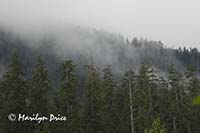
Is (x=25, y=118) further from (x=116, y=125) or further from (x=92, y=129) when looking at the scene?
(x=116, y=125)

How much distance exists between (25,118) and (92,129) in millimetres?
8177

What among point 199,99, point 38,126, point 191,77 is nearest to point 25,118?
point 38,126

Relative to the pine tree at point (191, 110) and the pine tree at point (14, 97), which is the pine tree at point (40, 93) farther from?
the pine tree at point (191, 110)

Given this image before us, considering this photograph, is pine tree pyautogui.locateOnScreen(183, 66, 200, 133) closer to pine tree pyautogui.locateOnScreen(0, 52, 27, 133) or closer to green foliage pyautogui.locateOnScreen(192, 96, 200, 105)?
pine tree pyautogui.locateOnScreen(0, 52, 27, 133)

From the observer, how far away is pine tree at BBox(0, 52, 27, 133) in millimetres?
33938

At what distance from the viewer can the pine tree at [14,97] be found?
33.9m

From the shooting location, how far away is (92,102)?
3953cm

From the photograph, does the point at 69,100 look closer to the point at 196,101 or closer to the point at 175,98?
the point at 175,98

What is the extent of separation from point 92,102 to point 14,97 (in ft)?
30.5

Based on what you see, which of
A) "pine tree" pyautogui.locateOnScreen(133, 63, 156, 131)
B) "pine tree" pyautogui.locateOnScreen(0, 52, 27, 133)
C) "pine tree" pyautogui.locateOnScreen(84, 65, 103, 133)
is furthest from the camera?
"pine tree" pyautogui.locateOnScreen(133, 63, 156, 131)

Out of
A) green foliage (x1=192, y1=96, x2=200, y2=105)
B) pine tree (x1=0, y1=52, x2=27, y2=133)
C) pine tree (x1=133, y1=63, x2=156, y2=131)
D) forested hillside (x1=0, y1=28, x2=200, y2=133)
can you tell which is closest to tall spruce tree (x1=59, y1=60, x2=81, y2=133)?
forested hillside (x1=0, y1=28, x2=200, y2=133)

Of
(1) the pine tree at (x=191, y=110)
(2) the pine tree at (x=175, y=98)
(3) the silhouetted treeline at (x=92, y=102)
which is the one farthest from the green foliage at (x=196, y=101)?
(2) the pine tree at (x=175, y=98)

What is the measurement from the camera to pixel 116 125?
4250 cm

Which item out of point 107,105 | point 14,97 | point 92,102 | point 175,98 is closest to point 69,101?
point 92,102
